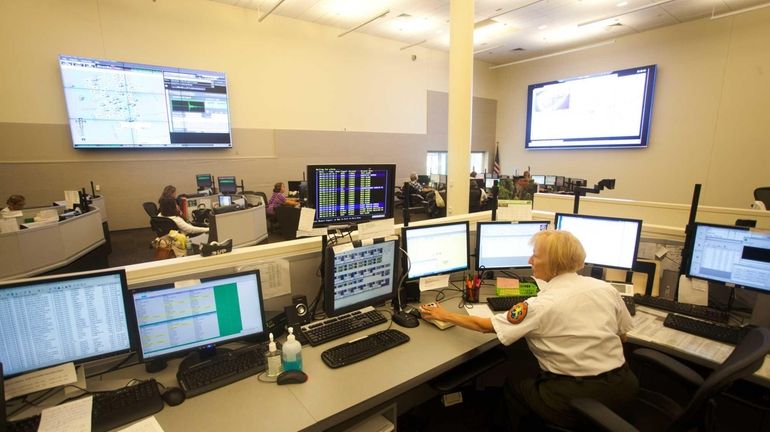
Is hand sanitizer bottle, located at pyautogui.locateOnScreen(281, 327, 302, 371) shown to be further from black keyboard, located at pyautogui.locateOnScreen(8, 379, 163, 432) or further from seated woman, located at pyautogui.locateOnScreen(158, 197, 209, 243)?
seated woman, located at pyautogui.locateOnScreen(158, 197, 209, 243)

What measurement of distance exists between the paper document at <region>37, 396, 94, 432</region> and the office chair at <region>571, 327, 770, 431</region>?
1.65m

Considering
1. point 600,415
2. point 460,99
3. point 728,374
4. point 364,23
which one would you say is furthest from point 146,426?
point 364,23

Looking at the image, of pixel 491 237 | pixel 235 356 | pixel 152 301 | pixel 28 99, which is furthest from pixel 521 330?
pixel 28 99

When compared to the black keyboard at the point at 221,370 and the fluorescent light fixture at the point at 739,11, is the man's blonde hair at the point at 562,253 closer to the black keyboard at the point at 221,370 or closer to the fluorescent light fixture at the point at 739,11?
the black keyboard at the point at 221,370

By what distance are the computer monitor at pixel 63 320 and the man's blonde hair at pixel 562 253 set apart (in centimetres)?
166

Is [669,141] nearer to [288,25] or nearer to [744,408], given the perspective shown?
[744,408]

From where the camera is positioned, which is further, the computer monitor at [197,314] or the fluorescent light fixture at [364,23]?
the fluorescent light fixture at [364,23]

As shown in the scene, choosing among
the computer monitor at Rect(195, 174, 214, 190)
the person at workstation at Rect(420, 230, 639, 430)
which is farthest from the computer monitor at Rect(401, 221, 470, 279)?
the computer monitor at Rect(195, 174, 214, 190)

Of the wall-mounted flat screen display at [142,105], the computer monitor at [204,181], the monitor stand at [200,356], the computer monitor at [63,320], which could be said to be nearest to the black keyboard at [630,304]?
the monitor stand at [200,356]

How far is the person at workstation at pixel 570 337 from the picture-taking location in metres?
1.44

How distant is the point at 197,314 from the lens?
1394mm

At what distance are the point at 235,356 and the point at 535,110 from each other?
10.8 meters

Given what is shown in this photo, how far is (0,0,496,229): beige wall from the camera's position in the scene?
586cm

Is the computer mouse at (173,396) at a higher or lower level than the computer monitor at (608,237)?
lower
